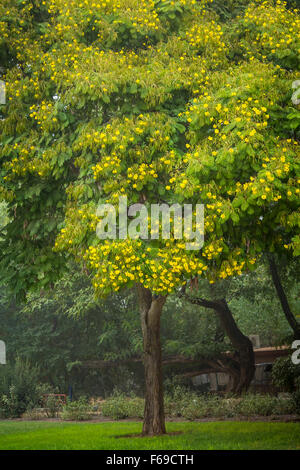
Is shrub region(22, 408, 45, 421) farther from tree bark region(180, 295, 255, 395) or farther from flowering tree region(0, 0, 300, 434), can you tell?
flowering tree region(0, 0, 300, 434)

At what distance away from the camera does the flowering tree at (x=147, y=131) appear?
1038 centimetres

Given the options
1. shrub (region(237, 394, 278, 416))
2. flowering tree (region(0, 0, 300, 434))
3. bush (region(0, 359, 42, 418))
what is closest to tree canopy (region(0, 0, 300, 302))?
flowering tree (region(0, 0, 300, 434))

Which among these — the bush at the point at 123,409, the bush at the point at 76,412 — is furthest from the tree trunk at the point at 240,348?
the bush at the point at 76,412

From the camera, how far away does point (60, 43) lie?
13.1m

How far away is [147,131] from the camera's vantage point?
11.5 m

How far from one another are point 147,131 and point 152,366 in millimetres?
6791

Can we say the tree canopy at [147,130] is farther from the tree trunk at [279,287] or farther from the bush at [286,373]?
the tree trunk at [279,287]

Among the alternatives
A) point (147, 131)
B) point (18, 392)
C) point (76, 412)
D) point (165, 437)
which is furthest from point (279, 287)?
point (147, 131)

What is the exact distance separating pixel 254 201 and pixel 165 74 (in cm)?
352

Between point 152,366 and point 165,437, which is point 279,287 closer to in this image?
point 152,366

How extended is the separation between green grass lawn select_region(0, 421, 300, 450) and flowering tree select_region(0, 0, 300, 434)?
13.3 feet

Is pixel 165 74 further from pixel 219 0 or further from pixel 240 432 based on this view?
pixel 240 432

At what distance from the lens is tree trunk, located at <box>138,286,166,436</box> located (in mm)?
15125

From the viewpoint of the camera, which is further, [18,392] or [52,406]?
[18,392]
